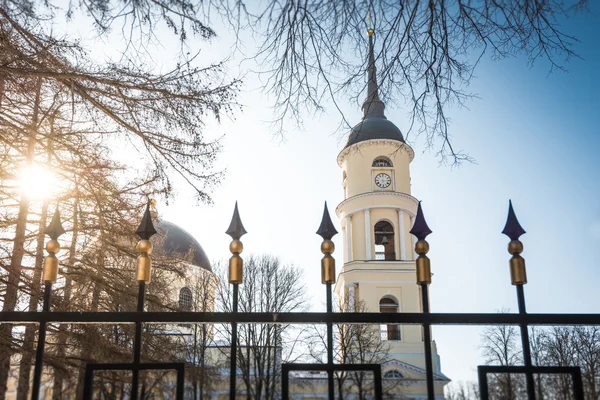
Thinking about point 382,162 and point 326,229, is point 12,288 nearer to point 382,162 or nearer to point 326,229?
point 326,229

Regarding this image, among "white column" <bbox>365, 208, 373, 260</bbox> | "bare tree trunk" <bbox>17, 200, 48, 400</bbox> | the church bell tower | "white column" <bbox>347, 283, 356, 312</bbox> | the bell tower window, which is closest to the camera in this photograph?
"bare tree trunk" <bbox>17, 200, 48, 400</bbox>

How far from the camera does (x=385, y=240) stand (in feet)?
100

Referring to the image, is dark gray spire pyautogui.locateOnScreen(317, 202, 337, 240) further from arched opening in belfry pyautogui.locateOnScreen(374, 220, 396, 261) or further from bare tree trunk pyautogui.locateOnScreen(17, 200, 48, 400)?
arched opening in belfry pyautogui.locateOnScreen(374, 220, 396, 261)

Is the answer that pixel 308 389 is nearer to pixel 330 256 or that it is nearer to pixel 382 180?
pixel 330 256

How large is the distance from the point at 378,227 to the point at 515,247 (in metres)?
28.5

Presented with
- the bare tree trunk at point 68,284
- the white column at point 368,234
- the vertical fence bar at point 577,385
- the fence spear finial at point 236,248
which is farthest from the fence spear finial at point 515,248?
the white column at point 368,234

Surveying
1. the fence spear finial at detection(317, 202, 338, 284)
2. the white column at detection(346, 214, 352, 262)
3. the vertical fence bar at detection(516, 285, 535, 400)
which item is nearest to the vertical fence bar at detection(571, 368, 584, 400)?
the vertical fence bar at detection(516, 285, 535, 400)

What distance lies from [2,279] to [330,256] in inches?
Result: 316

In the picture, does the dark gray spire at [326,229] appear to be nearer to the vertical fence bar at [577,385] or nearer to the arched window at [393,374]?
the arched window at [393,374]

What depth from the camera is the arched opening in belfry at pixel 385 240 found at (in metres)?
30.4

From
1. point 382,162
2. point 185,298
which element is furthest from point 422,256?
point 382,162

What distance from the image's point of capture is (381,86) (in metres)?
3.89

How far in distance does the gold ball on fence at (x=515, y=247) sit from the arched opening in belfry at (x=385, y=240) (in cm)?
2752

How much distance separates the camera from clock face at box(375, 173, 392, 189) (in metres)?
31.8
